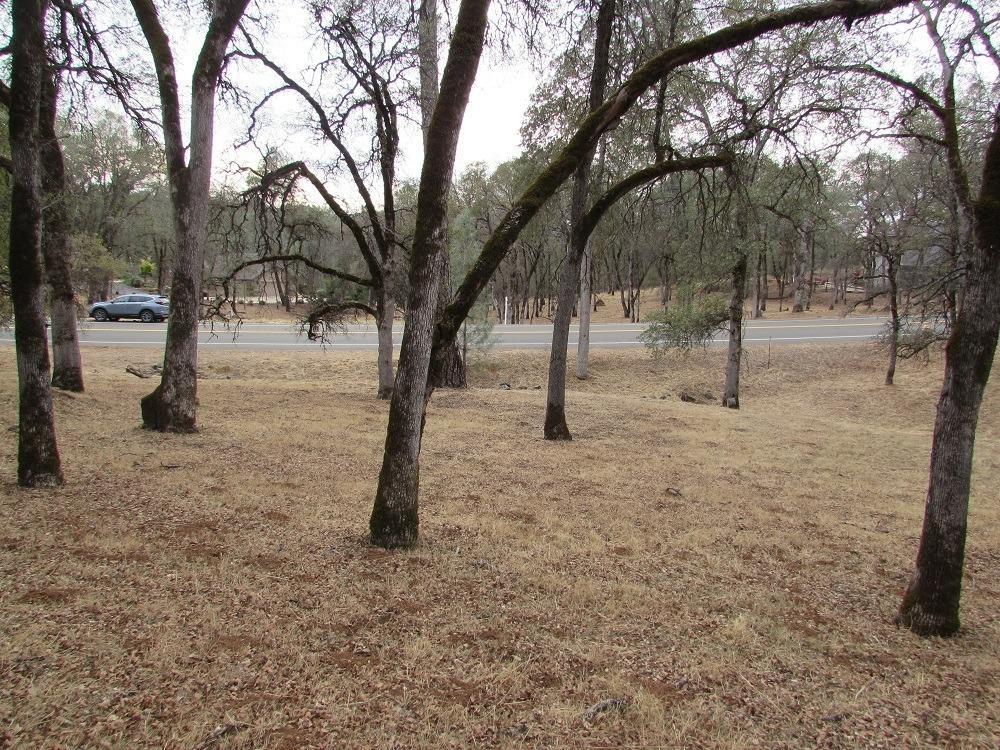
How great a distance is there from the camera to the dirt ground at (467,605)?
2701 mm

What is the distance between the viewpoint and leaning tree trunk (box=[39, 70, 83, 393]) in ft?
29.1

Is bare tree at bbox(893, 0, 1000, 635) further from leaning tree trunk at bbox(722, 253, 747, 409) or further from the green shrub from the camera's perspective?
the green shrub

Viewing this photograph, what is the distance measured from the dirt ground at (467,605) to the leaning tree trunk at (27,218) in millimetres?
892

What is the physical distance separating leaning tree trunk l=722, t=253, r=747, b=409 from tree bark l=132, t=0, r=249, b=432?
39.7 ft

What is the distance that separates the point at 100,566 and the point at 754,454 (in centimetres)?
896

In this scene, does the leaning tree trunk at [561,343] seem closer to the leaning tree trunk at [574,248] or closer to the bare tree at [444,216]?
the leaning tree trunk at [574,248]

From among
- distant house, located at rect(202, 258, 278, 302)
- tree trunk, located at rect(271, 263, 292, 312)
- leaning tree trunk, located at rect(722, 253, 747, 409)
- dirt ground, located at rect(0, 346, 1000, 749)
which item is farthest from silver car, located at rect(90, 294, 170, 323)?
leaning tree trunk, located at rect(722, 253, 747, 409)

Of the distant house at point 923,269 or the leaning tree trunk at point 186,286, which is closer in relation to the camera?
the leaning tree trunk at point 186,286

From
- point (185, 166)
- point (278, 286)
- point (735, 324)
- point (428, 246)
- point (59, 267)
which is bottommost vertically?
point (735, 324)

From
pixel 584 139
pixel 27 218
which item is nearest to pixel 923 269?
pixel 584 139

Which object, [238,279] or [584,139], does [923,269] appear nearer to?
[584,139]

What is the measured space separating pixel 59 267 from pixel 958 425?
1153 cm

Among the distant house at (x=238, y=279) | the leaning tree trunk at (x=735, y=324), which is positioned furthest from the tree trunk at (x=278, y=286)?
the leaning tree trunk at (x=735, y=324)

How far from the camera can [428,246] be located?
13.3 feet
